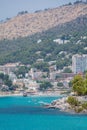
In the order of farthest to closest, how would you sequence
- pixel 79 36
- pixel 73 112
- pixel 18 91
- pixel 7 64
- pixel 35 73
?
pixel 79 36, pixel 7 64, pixel 35 73, pixel 18 91, pixel 73 112

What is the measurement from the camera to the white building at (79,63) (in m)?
166

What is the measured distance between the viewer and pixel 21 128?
64000mm

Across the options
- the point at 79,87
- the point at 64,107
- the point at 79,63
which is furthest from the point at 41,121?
the point at 79,63

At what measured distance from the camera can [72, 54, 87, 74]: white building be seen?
6555 inches

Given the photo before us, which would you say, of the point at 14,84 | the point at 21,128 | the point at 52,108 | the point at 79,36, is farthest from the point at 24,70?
the point at 21,128

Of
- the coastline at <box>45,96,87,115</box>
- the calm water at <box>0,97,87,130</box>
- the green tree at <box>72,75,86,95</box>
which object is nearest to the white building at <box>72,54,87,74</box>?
the coastline at <box>45,96,87,115</box>

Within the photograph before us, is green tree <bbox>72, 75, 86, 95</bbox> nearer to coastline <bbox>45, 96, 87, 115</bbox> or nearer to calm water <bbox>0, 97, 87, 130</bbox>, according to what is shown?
coastline <bbox>45, 96, 87, 115</bbox>

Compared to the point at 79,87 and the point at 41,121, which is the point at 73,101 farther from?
the point at 41,121

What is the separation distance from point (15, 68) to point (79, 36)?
30.1 metres

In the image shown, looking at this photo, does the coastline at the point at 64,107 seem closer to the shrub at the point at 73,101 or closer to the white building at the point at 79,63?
the shrub at the point at 73,101

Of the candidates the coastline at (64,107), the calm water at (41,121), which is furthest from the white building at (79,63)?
the calm water at (41,121)

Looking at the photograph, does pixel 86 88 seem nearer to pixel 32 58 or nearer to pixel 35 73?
pixel 35 73

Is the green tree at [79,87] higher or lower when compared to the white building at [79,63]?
lower

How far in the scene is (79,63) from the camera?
168m
